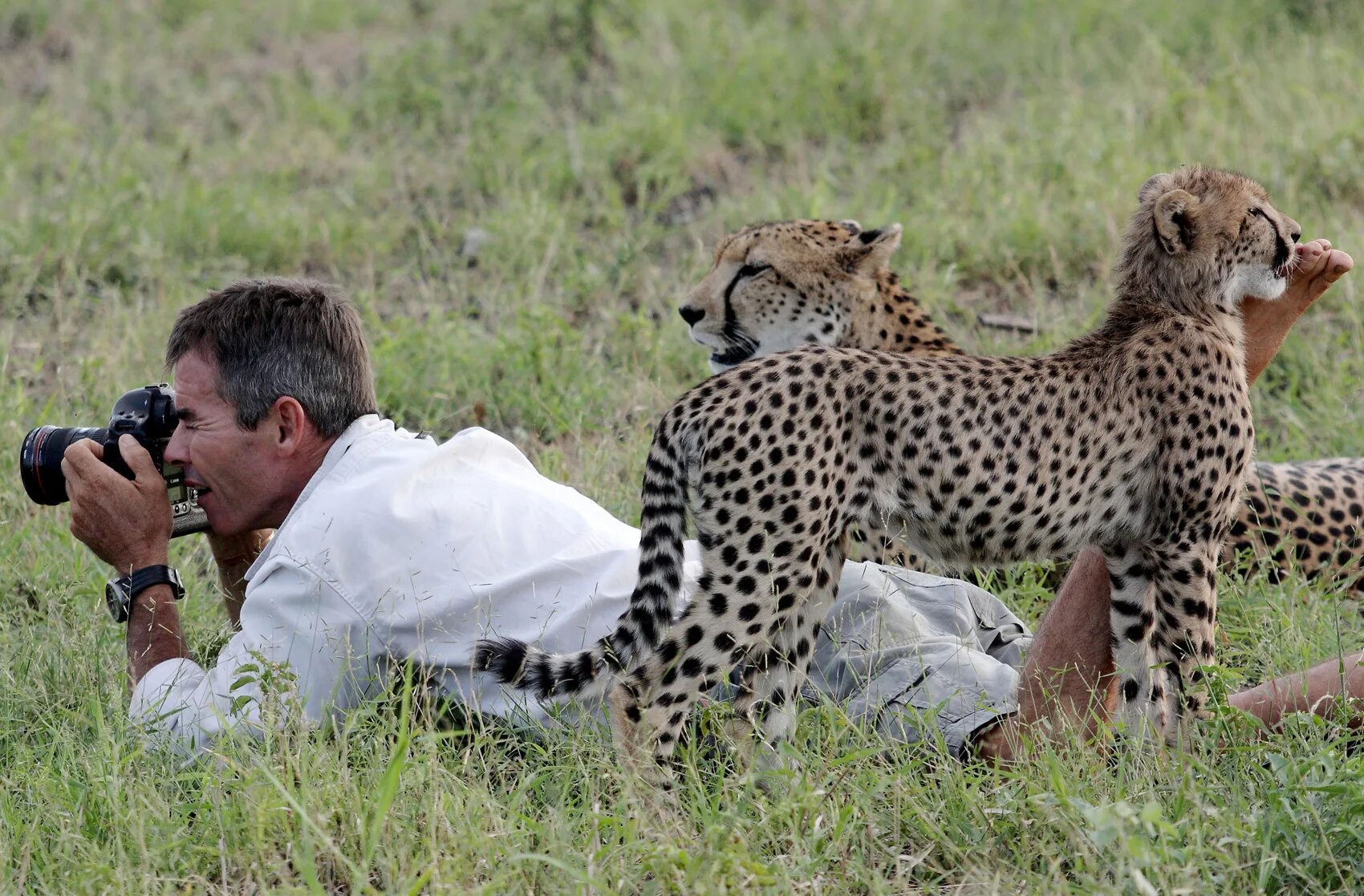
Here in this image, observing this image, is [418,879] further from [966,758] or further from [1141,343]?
[1141,343]

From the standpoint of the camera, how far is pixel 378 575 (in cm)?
282

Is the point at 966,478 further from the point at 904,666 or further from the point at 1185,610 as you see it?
the point at 1185,610

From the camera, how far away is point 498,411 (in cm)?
485

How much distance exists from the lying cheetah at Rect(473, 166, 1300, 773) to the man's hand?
32.3 inches

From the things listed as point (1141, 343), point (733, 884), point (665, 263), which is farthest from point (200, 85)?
point (733, 884)

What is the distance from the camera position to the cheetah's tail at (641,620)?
2748mm

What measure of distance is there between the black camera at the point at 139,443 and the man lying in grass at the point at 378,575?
0.04m

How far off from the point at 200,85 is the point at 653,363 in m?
3.68

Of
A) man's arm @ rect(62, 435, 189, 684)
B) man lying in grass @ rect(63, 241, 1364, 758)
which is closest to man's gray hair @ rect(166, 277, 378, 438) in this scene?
man lying in grass @ rect(63, 241, 1364, 758)

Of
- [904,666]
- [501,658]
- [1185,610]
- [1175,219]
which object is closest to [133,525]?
[501,658]

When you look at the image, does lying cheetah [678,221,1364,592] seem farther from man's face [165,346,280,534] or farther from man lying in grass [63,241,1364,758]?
man's face [165,346,280,534]

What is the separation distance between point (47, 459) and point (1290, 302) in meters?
2.63

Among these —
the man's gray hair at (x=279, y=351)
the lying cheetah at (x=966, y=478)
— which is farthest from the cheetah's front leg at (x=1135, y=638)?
the man's gray hair at (x=279, y=351)

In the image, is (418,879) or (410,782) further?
(410,782)
